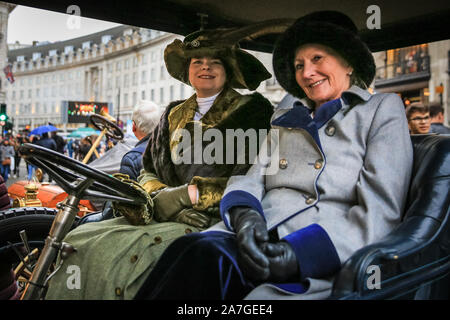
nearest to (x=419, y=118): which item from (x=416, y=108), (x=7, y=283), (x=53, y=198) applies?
(x=416, y=108)

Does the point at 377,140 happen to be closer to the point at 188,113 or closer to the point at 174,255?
the point at 174,255

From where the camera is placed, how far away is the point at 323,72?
71.1 inches

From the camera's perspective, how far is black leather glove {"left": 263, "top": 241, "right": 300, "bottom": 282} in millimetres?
1368

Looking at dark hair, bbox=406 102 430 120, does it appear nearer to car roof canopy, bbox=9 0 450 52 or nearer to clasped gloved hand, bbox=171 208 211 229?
car roof canopy, bbox=9 0 450 52

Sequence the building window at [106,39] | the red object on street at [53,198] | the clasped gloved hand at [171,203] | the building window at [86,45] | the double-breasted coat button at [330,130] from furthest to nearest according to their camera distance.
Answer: the red object on street at [53,198] → the building window at [86,45] → the building window at [106,39] → the clasped gloved hand at [171,203] → the double-breasted coat button at [330,130]

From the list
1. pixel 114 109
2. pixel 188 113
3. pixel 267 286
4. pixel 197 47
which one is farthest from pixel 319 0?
pixel 114 109

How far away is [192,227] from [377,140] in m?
0.97

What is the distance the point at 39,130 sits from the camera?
7332 millimetres

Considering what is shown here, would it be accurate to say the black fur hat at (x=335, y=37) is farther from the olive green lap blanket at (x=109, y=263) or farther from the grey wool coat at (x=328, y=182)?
the olive green lap blanket at (x=109, y=263)

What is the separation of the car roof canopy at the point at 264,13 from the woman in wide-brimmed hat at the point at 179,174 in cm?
14

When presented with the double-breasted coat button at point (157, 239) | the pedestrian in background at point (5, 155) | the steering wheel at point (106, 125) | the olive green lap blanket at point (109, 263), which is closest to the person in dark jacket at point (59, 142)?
the pedestrian in background at point (5, 155)

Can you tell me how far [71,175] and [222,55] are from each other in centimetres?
117

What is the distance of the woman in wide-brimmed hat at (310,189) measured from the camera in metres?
1.38

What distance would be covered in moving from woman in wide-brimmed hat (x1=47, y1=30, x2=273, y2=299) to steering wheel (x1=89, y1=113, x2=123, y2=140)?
56.7 inches
